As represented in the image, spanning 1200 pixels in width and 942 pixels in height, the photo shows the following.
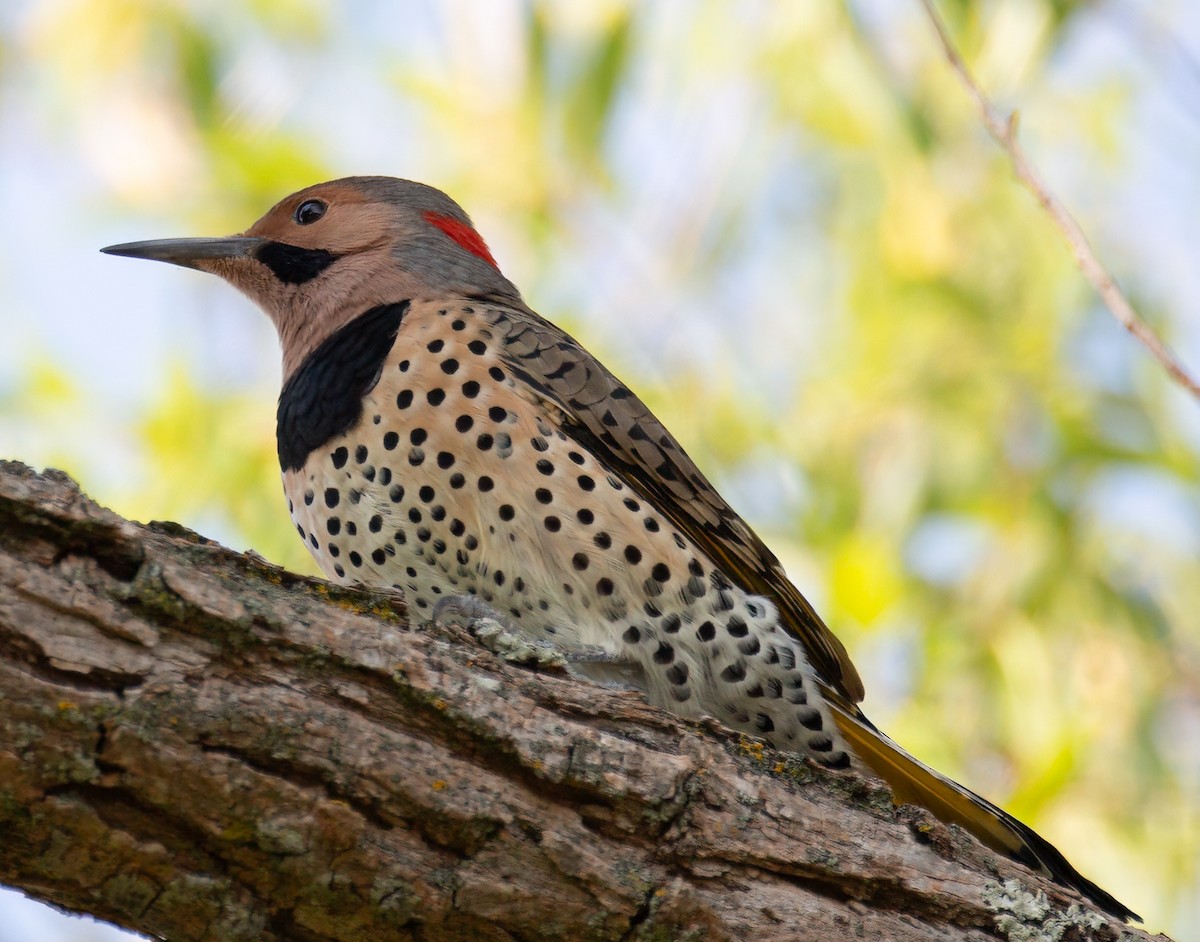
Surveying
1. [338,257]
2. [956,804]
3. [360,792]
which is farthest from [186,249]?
[956,804]

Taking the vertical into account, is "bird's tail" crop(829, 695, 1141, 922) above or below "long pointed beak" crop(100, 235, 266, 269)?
below

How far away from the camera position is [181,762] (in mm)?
2600

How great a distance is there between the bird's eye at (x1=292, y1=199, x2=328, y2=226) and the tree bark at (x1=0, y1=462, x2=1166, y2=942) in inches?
102

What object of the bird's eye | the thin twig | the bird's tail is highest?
the bird's eye

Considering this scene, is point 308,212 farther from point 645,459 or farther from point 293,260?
point 645,459

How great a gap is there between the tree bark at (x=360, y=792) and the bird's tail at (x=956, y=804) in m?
0.54

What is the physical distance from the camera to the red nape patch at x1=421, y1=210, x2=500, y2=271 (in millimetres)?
5523

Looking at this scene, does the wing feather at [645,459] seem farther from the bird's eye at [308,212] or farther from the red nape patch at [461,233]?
the bird's eye at [308,212]

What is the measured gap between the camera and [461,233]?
557 cm

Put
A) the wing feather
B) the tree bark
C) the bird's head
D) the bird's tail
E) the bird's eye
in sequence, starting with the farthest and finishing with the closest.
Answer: the bird's eye → the bird's head → the wing feather → the bird's tail → the tree bark

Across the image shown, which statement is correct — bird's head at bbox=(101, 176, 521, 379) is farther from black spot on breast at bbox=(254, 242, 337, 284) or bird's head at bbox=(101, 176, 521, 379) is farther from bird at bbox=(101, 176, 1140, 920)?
bird at bbox=(101, 176, 1140, 920)

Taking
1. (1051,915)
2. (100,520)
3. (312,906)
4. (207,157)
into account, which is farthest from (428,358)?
(207,157)

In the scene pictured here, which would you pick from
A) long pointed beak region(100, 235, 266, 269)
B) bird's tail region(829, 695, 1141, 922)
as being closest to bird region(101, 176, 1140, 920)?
bird's tail region(829, 695, 1141, 922)

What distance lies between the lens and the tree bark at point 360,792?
2.58 metres
